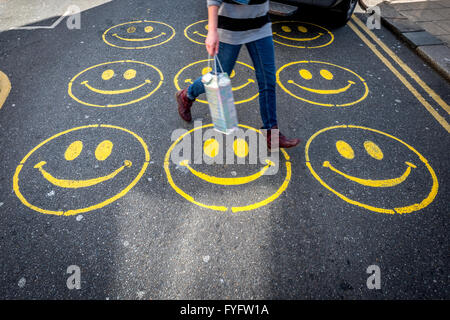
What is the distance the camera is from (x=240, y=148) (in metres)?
2.64

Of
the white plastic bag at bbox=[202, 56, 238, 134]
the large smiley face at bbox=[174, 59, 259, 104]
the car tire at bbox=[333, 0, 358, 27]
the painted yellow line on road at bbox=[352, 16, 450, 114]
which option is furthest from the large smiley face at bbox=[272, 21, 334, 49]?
the white plastic bag at bbox=[202, 56, 238, 134]

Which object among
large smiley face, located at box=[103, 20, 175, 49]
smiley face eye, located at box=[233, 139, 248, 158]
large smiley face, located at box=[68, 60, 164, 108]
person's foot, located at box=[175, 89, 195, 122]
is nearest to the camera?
smiley face eye, located at box=[233, 139, 248, 158]

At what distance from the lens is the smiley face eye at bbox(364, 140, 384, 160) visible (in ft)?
8.59

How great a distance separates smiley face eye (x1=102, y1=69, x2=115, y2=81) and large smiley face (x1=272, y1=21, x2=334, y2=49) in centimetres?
265

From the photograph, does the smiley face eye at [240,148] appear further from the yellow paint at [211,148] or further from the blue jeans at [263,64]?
the blue jeans at [263,64]

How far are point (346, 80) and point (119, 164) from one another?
122 inches

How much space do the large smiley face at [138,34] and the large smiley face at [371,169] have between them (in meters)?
3.13

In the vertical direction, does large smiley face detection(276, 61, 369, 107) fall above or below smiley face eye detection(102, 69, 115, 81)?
above

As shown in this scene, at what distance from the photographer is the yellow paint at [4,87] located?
319 centimetres

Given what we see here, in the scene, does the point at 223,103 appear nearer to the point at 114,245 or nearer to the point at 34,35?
the point at 114,245

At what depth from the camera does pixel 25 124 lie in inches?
112

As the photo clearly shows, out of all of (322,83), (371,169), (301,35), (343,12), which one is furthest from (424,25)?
(371,169)

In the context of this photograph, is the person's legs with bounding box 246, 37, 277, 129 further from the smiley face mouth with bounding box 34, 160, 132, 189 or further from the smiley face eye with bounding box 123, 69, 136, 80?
the smiley face eye with bounding box 123, 69, 136, 80
